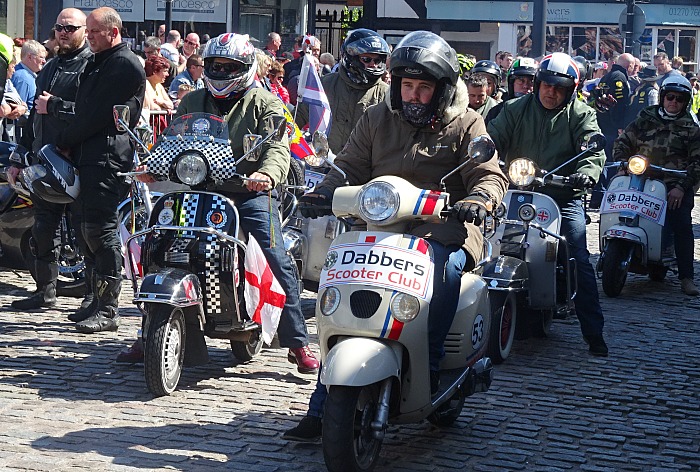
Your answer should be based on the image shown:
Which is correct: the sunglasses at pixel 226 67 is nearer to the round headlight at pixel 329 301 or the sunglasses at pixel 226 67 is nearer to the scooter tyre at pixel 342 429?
the round headlight at pixel 329 301

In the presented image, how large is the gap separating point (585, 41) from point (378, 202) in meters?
35.6

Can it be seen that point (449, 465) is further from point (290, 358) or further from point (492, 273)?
point (492, 273)

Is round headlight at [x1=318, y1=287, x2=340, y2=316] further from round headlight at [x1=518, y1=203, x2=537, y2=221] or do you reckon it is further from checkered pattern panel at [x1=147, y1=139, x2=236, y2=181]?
round headlight at [x1=518, y1=203, x2=537, y2=221]

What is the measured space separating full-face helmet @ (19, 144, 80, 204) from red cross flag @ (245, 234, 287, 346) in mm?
1736

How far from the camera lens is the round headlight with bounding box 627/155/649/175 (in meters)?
10.4

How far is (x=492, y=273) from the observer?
308 inches

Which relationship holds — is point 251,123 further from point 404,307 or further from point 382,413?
point 382,413

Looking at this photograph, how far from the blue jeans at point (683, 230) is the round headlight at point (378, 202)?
20.2 ft

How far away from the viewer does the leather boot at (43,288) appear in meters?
9.02

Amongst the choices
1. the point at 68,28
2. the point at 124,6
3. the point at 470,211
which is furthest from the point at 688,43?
the point at 470,211

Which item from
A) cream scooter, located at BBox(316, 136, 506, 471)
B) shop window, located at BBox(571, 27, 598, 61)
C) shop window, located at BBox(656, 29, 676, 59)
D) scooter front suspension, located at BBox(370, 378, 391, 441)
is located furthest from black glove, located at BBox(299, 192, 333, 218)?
shop window, located at BBox(656, 29, 676, 59)

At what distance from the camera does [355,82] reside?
9.47m

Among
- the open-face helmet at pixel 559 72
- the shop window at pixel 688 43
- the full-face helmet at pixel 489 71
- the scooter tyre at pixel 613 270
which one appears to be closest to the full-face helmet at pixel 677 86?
the scooter tyre at pixel 613 270

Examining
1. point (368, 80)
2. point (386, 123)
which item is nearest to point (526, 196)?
point (368, 80)
